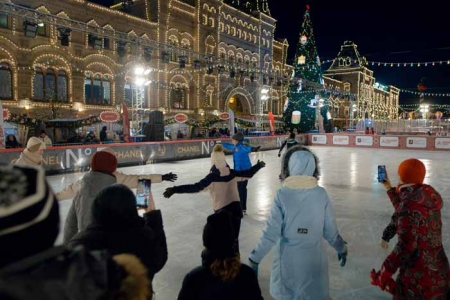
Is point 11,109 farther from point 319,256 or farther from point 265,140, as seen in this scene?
point 319,256

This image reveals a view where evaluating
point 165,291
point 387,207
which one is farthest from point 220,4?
point 165,291

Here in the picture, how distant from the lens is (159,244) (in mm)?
2211

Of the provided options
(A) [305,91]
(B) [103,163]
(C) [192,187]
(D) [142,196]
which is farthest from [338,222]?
(A) [305,91]

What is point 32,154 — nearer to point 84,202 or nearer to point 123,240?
point 84,202

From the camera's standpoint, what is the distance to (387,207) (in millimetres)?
7680

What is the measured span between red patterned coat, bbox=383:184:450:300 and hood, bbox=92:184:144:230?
192 centimetres

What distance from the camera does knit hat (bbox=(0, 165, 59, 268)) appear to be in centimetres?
87

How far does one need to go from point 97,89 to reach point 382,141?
20.5 meters

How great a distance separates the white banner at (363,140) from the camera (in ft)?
84.2

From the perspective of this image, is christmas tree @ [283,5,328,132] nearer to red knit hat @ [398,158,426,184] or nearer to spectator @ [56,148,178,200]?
spectator @ [56,148,178,200]

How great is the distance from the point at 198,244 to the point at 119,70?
78.6ft

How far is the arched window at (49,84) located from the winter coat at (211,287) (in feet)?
76.1

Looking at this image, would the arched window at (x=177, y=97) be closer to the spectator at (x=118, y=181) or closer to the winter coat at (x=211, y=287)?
the spectator at (x=118, y=181)

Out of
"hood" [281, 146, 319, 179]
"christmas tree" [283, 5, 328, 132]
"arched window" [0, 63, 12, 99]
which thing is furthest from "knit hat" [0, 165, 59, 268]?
"christmas tree" [283, 5, 328, 132]
